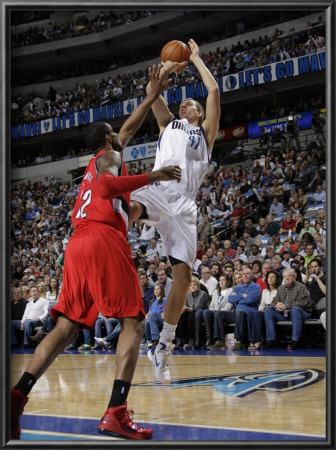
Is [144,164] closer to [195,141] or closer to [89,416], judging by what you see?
[195,141]

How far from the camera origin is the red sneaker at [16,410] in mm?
2799

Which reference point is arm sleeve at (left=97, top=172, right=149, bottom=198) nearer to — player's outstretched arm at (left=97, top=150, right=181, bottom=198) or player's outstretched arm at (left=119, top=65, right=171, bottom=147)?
player's outstretched arm at (left=97, top=150, right=181, bottom=198)

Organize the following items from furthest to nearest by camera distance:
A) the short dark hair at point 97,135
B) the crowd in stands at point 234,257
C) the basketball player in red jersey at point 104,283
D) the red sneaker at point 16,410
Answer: the crowd in stands at point 234,257 → the short dark hair at point 97,135 → the basketball player in red jersey at point 104,283 → the red sneaker at point 16,410

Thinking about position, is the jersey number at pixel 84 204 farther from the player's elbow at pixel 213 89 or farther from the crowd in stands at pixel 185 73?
the crowd in stands at pixel 185 73

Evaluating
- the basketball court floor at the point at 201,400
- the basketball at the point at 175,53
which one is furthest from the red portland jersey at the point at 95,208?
the basketball at the point at 175,53

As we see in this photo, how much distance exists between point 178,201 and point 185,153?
397 mm

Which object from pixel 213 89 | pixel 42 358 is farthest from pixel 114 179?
pixel 213 89

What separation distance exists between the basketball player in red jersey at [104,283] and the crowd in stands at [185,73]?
12.3 metres

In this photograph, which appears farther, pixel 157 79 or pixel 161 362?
pixel 161 362

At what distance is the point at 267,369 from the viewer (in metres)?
5.66

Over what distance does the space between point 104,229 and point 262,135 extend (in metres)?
15.4

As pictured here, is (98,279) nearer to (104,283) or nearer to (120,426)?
(104,283)

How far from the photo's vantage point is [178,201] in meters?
4.55

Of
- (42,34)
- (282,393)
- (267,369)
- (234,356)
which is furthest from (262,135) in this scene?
(282,393)
